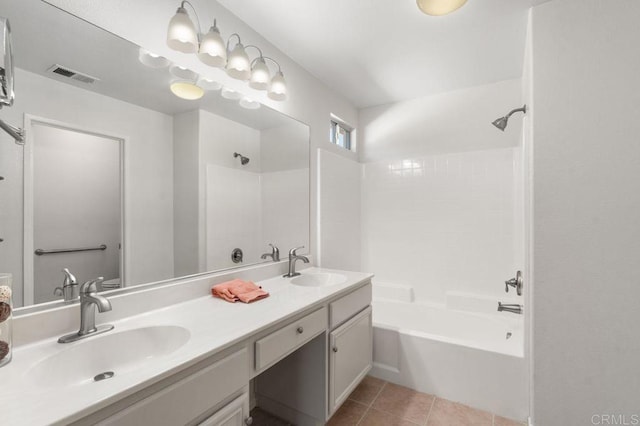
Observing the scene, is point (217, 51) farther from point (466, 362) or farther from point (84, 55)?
point (466, 362)

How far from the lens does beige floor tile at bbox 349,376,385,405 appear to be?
2.00 meters

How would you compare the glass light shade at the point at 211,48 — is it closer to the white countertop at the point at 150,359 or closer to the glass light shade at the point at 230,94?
the glass light shade at the point at 230,94

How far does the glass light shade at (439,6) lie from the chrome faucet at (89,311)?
79.9 inches

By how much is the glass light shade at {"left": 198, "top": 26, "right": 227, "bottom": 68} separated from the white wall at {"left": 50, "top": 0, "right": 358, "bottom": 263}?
0.23ft

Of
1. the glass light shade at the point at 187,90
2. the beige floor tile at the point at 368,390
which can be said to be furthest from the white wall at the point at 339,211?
the glass light shade at the point at 187,90

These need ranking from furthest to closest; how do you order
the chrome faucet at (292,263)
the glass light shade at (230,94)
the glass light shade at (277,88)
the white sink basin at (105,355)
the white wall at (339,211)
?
the white wall at (339,211)
the chrome faucet at (292,263)
the glass light shade at (277,88)
the glass light shade at (230,94)
the white sink basin at (105,355)

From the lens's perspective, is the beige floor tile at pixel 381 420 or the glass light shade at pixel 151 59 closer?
the glass light shade at pixel 151 59

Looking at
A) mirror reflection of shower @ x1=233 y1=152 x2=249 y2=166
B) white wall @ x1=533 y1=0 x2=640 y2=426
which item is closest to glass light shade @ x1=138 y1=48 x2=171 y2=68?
mirror reflection of shower @ x1=233 y1=152 x2=249 y2=166

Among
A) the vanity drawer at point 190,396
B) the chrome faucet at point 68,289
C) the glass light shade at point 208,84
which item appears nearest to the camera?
the vanity drawer at point 190,396

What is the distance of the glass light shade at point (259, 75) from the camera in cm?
179

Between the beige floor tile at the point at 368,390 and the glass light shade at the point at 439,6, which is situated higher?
the glass light shade at the point at 439,6

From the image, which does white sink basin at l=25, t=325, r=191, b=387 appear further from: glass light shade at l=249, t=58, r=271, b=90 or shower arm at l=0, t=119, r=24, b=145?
glass light shade at l=249, t=58, r=271, b=90

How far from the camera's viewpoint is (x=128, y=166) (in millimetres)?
1292

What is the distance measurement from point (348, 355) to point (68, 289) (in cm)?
144
